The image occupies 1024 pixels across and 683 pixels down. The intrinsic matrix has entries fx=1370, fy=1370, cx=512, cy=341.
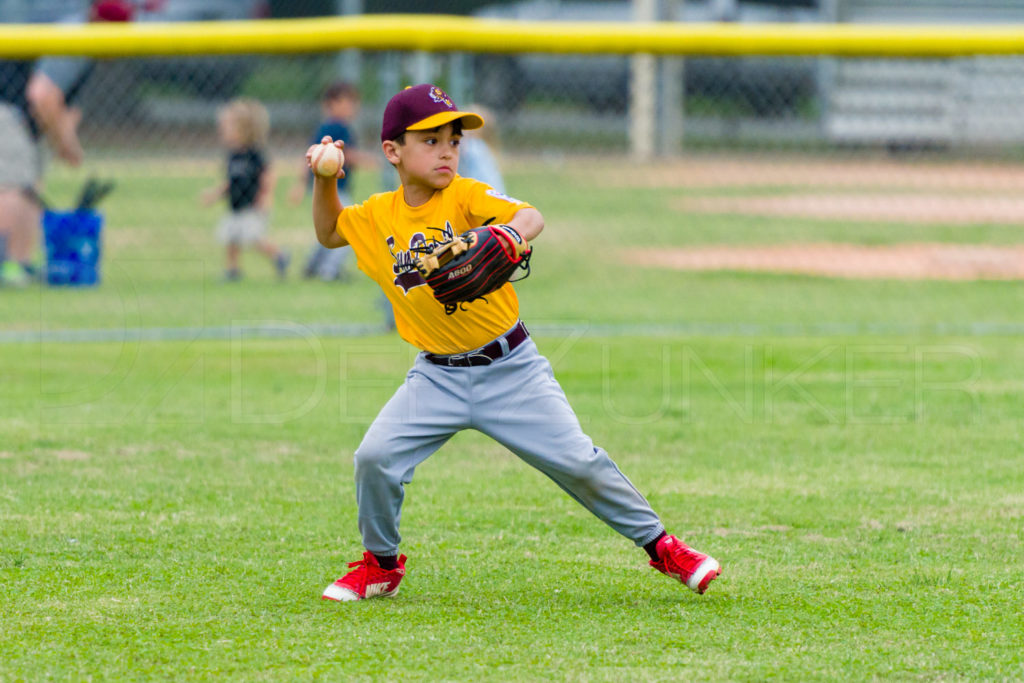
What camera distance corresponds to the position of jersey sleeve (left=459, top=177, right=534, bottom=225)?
394 cm

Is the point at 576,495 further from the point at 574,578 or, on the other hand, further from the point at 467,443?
the point at 467,443

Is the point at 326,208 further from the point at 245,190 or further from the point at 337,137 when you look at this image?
the point at 245,190

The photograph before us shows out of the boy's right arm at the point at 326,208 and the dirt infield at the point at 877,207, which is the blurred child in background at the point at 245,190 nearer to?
the dirt infield at the point at 877,207

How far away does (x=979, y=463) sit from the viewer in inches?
222

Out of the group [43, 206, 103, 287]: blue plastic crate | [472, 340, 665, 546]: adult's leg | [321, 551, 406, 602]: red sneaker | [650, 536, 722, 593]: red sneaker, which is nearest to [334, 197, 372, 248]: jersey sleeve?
[472, 340, 665, 546]: adult's leg

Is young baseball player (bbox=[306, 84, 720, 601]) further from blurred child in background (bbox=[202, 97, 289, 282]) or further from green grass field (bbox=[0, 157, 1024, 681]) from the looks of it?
blurred child in background (bbox=[202, 97, 289, 282])

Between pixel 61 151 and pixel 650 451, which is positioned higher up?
pixel 61 151

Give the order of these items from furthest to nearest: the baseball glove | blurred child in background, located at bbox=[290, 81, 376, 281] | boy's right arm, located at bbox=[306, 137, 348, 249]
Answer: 1. blurred child in background, located at bbox=[290, 81, 376, 281]
2. boy's right arm, located at bbox=[306, 137, 348, 249]
3. the baseball glove

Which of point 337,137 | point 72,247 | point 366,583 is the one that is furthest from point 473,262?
point 337,137

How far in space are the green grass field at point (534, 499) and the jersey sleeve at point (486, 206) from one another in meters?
1.08

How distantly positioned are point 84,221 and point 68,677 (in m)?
7.21

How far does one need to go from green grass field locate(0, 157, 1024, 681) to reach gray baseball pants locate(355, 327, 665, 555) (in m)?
0.25

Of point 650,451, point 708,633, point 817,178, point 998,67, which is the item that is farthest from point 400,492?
point 817,178

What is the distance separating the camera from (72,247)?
10133 millimetres
